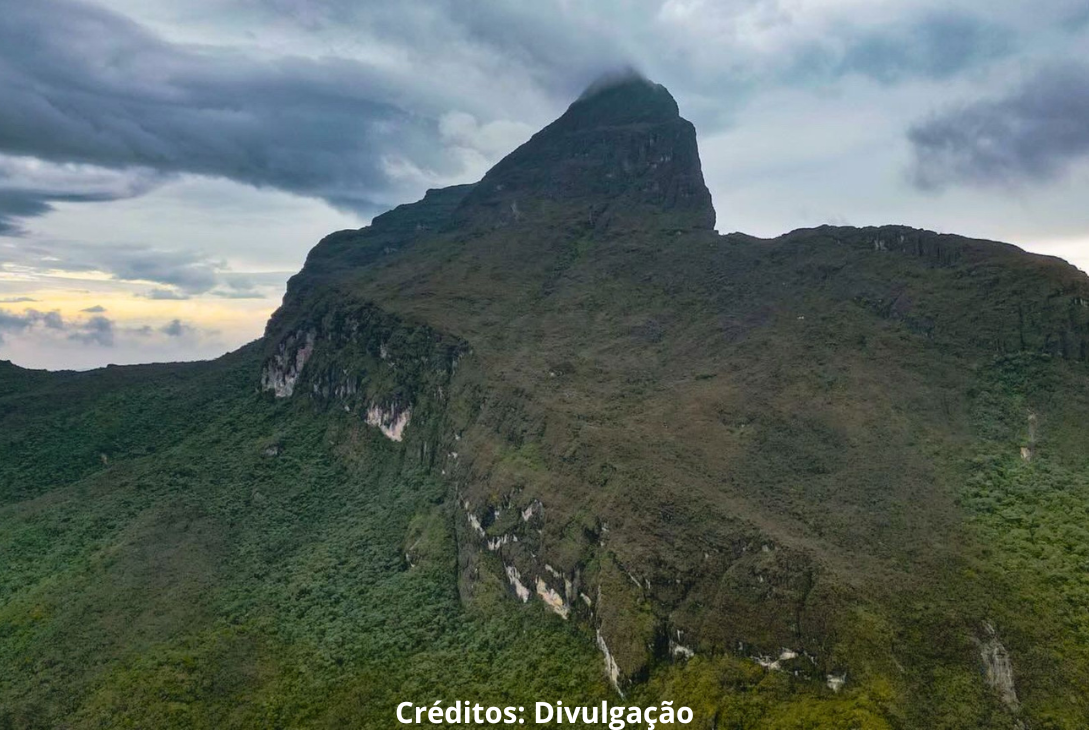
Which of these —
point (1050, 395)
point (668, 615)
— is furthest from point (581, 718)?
point (1050, 395)

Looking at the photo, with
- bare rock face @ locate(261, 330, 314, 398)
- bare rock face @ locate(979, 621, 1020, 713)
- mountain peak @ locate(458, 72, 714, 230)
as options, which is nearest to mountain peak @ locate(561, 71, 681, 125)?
mountain peak @ locate(458, 72, 714, 230)

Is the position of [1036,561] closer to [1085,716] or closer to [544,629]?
[1085,716]

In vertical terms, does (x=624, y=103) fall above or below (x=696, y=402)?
above

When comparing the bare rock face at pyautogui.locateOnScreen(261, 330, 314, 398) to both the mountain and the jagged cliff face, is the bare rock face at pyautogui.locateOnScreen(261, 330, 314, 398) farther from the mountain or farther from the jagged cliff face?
the mountain

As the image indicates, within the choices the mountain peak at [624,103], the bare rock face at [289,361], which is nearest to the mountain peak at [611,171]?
the mountain peak at [624,103]

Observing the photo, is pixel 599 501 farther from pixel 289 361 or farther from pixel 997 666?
pixel 289 361

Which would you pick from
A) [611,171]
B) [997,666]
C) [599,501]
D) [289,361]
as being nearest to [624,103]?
[611,171]

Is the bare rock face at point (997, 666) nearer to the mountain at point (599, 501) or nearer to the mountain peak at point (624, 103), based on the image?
the mountain at point (599, 501)
